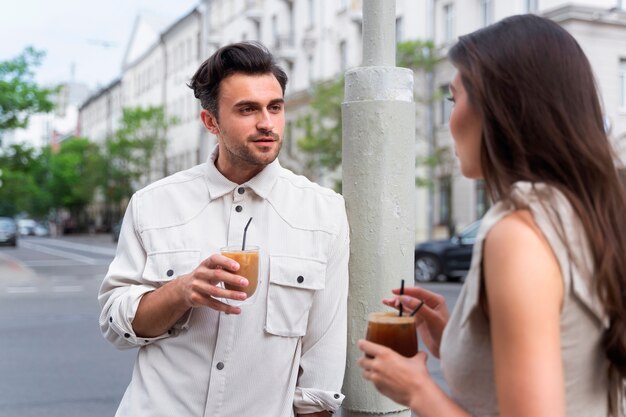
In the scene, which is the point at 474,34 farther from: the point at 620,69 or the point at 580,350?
the point at 620,69

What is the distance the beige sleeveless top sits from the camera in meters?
1.43

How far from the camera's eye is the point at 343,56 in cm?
3788

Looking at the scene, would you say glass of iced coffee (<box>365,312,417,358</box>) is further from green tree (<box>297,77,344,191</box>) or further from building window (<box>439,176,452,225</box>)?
building window (<box>439,176,452,225</box>)

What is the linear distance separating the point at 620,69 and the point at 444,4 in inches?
304

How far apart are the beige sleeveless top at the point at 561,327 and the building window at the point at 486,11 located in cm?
2883

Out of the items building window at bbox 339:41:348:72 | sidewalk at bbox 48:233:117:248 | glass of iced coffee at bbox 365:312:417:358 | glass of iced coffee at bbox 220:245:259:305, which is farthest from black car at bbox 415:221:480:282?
sidewalk at bbox 48:233:117:248

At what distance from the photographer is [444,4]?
31406 millimetres

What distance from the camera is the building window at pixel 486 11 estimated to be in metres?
29.0

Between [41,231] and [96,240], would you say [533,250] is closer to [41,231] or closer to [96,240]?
[96,240]

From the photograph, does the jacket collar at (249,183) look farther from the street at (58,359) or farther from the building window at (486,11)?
the building window at (486,11)

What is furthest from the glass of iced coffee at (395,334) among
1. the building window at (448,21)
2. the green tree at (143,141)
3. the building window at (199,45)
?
the building window at (199,45)

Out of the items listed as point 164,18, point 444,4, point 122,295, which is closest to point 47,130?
point 164,18

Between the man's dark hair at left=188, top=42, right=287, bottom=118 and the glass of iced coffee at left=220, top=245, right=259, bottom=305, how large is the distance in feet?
1.81

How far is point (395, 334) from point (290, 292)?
77 cm
